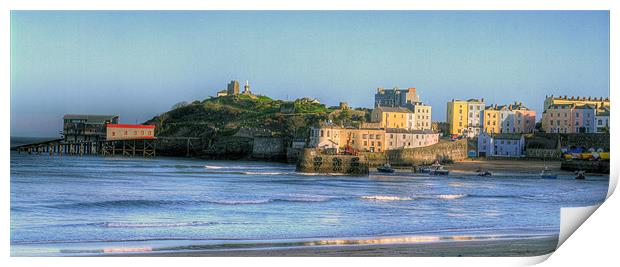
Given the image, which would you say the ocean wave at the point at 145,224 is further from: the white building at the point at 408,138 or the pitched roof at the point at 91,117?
the white building at the point at 408,138

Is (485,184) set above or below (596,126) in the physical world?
below

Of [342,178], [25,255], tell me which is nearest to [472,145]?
[342,178]

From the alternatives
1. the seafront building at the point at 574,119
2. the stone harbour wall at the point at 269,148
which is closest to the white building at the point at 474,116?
the seafront building at the point at 574,119

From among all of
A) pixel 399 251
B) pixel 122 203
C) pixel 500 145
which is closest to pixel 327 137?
pixel 500 145

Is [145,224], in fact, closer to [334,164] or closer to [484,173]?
[334,164]

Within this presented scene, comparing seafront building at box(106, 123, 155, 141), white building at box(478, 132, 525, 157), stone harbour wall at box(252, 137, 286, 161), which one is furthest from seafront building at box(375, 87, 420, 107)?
stone harbour wall at box(252, 137, 286, 161)

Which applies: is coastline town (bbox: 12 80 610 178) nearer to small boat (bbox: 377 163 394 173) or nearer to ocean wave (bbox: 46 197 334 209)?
small boat (bbox: 377 163 394 173)

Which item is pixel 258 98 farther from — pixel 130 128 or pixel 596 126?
pixel 596 126

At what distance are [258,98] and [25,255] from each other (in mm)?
9601

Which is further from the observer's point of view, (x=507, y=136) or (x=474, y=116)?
(x=507, y=136)

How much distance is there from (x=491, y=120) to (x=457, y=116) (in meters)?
0.96

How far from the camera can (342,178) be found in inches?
725

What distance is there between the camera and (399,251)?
30.3ft

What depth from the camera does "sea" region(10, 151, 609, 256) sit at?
391 inches
